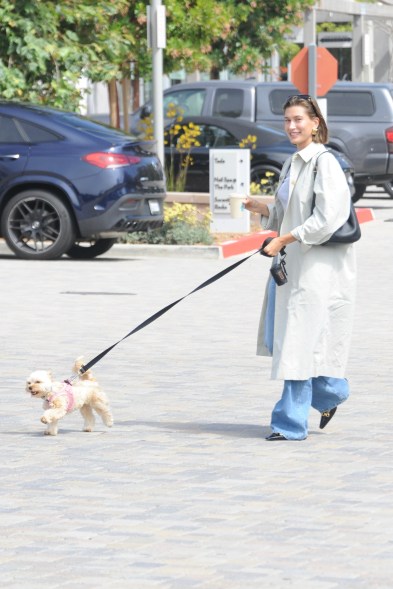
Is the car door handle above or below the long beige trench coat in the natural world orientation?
below

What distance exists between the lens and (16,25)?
2366 centimetres

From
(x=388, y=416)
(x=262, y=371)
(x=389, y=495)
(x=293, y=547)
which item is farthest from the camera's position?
(x=262, y=371)

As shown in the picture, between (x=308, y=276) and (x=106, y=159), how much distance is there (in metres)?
10.8

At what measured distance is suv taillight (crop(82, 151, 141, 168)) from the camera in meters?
18.6

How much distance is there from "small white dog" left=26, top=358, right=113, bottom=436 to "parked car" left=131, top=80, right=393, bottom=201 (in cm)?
2087

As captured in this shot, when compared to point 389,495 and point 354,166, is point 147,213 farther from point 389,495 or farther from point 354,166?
point 389,495

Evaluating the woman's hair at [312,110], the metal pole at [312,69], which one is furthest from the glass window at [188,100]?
the woman's hair at [312,110]

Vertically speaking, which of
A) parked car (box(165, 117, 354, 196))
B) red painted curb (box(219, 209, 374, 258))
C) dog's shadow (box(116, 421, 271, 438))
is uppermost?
dog's shadow (box(116, 421, 271, 438))

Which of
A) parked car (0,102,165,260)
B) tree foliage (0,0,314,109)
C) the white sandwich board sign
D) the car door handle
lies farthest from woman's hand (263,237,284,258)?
tree foliage (0,0,314,109)

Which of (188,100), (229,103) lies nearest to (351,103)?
(229,103)

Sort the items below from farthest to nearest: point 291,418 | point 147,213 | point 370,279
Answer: point 147,213, point 370,279, point 291,418

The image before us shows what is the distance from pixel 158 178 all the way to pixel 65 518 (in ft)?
42.8

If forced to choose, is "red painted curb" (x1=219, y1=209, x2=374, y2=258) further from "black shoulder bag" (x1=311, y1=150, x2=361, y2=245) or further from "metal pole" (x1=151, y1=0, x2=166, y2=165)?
"black shoulder bag" (x1=311, y1=150, x2=361, y2=245)

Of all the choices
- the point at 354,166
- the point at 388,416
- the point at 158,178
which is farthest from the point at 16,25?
the point at 388,416
